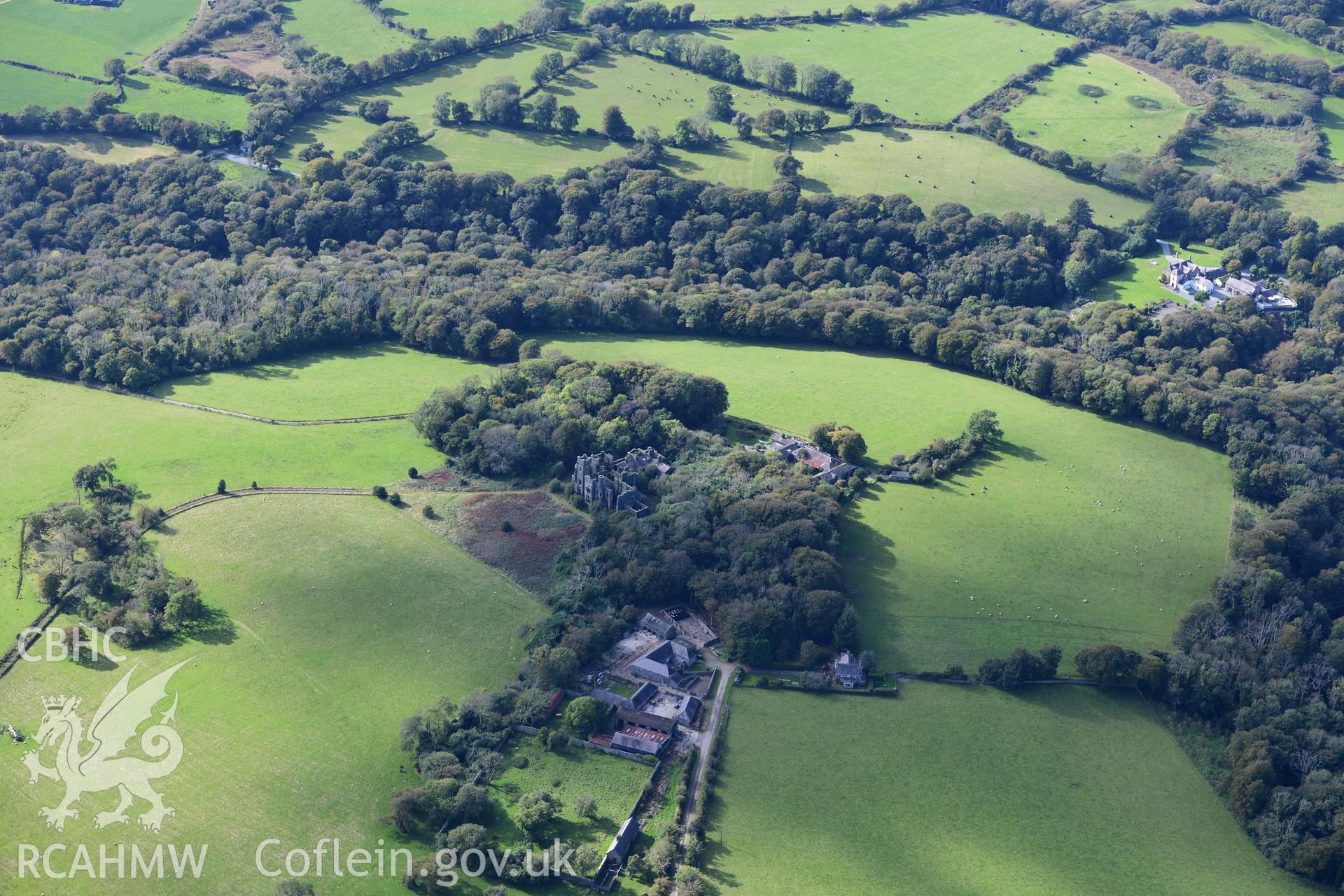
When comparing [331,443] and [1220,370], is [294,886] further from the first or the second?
[1220,370]

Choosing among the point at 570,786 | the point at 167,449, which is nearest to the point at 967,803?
the point at 570,786

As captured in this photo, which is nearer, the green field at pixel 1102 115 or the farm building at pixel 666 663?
the farm building at pixel 666 663

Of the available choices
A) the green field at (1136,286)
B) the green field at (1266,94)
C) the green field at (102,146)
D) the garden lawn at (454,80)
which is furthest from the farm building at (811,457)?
the green field at (1266,94)

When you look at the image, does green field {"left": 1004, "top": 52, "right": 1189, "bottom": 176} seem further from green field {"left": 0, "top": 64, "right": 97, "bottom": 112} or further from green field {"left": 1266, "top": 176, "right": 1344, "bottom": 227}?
green field {"left": 0, "top": 64, "right": 97, "bottom": 112}

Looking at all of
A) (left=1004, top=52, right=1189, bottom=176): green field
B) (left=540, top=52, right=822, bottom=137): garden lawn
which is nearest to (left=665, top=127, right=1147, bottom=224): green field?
(left=1004, top=52, right=1189, bottom=176): green field

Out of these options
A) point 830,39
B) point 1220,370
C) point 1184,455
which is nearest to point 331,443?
point 1184,455

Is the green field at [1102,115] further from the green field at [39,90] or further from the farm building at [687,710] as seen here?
the green field at [39,90]
